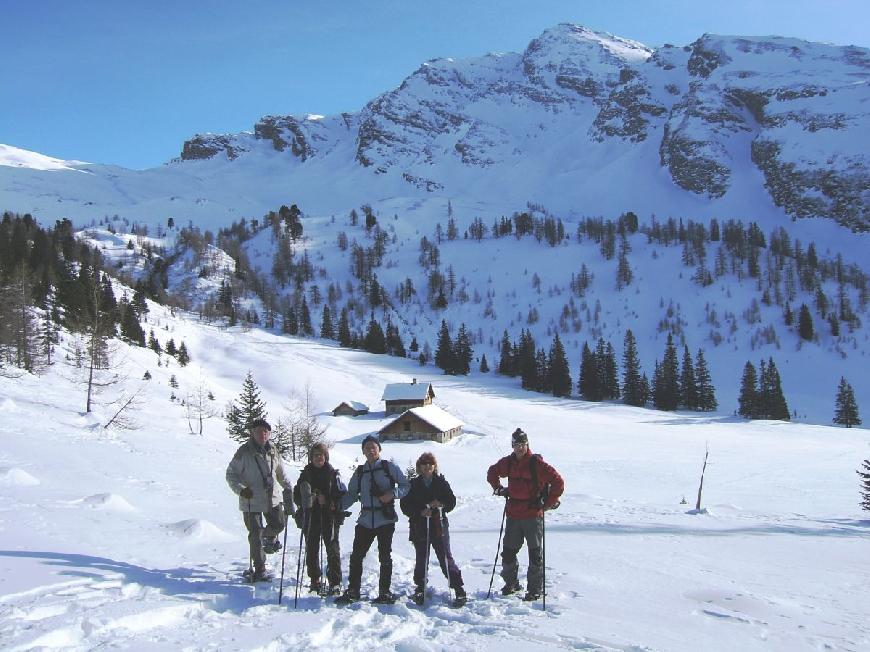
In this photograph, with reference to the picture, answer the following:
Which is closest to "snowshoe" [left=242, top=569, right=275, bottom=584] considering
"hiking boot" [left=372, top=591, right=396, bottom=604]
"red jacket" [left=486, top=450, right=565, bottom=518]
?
"hiking boot" [left=372, top=591, right=396, bottom=604]

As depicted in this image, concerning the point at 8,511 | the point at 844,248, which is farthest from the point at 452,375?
the point at 844,248

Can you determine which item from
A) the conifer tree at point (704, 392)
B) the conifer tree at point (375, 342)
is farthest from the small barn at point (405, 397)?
the conifer tree at point (704, 392)

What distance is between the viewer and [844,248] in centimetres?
19388

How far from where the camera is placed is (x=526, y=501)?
8.22 meters

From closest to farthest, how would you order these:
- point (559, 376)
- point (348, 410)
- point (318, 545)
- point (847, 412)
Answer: point (318, 545)
point (348, 410)
point (847, 412)
point (559, 376)

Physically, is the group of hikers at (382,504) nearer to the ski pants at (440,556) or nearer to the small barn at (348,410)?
the ski pants at (440,556)

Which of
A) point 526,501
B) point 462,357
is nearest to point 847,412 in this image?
point 462,357

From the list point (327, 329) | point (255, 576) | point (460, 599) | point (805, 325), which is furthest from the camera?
point (327, 329)

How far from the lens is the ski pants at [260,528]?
829 centimetres

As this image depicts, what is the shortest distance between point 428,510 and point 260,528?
8.26ft

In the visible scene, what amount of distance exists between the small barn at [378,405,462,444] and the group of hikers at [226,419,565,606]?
47.9 m

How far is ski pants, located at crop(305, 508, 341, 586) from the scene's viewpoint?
26.9ft

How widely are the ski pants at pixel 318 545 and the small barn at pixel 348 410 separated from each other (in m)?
59.1

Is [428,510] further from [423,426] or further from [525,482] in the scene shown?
[423,426]
